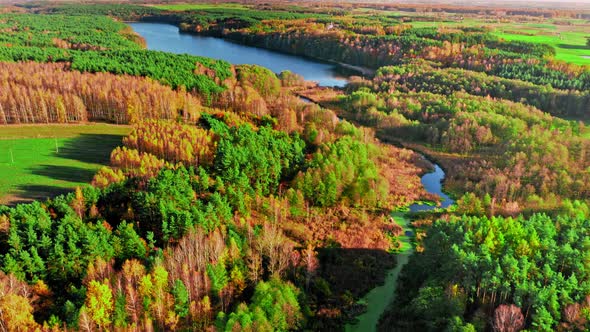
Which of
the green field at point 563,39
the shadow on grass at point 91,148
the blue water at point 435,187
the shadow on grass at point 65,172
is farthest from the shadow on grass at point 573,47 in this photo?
the shadow on grass at point 65,172

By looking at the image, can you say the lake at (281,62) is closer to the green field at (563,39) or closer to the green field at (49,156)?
the green field at (563,39)

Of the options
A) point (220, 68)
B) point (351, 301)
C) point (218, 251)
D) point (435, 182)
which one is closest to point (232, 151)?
point (218, 251)

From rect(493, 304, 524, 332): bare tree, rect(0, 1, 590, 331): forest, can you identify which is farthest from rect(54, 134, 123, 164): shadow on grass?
rect(493, 304, 524, 332): bare tree

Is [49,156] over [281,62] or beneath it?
beneath

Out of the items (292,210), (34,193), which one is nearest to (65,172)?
(34,193)

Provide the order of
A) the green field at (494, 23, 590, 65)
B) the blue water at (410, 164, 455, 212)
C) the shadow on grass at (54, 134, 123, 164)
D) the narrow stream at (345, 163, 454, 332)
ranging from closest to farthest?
the narrow stream at (345, 163, 454, 332) < the blue water at (410, 164, 455, 212) < the shadow on grass at (54, 134, 123, 164) < the green field at (494, 23, 590, 65)

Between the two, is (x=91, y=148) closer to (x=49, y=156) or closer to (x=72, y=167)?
(x=49, y=156)

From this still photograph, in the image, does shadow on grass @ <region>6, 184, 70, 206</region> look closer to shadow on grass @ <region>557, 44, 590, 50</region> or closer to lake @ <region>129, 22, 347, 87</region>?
lake @ <region>129, 22, 347, 87</region>

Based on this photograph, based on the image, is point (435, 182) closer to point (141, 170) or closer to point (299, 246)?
point (299, 246)
